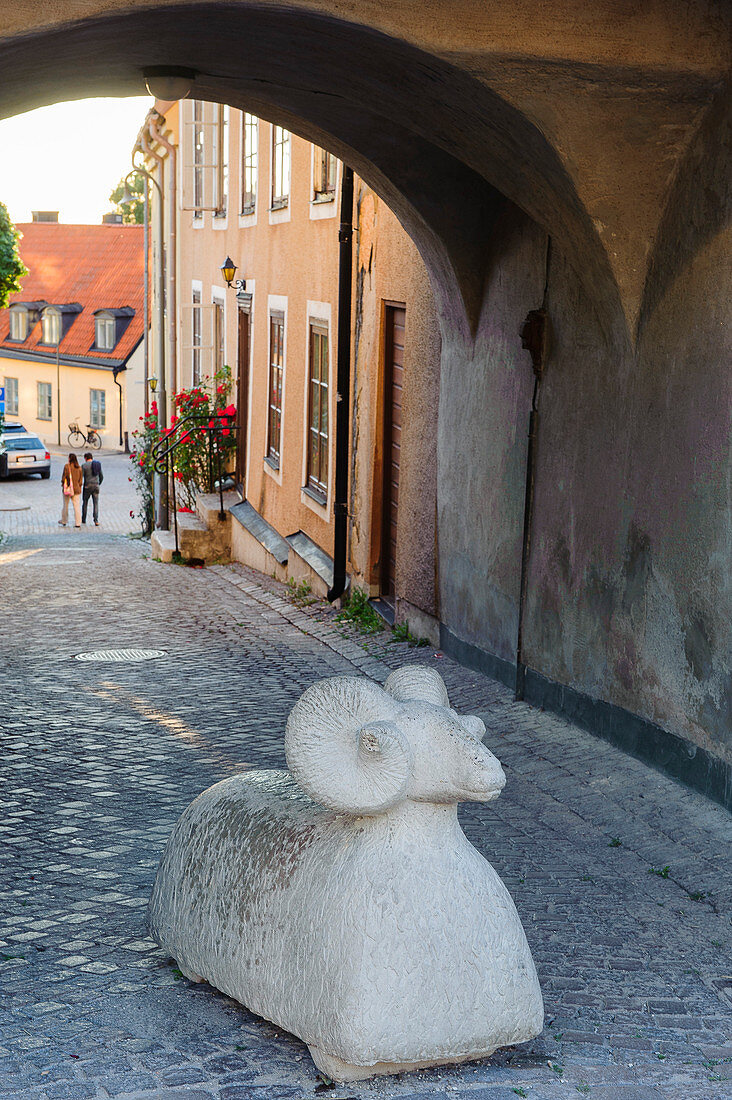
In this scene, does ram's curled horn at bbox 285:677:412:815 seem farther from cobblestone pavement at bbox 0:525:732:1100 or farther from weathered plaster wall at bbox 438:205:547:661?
weathered plaster wall at bbox 438:205:547:661

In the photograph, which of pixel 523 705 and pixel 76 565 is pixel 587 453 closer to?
pixel 523 705

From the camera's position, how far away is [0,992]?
156 inches

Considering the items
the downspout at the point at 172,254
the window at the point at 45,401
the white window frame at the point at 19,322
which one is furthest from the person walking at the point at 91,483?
the white window frame at the point at 19,322

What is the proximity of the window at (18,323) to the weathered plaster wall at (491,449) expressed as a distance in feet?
138

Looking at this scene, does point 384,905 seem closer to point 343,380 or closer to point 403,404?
point 403,404

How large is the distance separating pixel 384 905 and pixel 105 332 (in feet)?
143

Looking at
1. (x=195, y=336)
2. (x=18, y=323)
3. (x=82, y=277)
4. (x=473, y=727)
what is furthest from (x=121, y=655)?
(x=18, y=323)

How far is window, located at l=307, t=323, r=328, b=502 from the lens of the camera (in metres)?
12.6

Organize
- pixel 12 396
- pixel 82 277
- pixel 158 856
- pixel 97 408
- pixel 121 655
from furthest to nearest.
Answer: pixel 12 396 < pixel 82 277 < pixel 97 408 < pixel 121 655 < pixel 158 856

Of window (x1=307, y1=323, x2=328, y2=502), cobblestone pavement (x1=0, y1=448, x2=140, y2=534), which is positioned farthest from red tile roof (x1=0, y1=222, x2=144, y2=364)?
window (x1=307, y1=323, x2=328, y2=502)

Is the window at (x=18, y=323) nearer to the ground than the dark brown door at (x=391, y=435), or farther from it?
farther from it

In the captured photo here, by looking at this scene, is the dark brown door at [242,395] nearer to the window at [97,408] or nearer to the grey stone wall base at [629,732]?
the grey stone wall base at [629,732]

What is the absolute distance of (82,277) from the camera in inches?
1891

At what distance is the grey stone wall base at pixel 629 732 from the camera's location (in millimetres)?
5797
